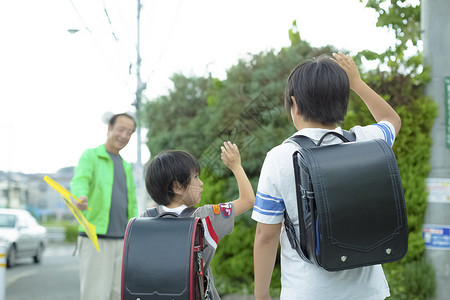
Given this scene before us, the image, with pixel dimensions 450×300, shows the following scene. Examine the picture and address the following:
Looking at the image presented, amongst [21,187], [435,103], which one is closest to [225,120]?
[435,103]

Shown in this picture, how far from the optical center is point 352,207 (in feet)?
5.58

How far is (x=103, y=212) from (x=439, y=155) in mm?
3081

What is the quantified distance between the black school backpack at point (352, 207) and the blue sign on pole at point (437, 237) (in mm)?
3494

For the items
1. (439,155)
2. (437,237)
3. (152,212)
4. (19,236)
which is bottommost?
(19,236)

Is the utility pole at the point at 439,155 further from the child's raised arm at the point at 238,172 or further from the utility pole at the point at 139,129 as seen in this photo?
the utility pole at the point at 139,129

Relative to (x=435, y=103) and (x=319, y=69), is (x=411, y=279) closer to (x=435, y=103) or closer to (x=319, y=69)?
(x=435, y=103)

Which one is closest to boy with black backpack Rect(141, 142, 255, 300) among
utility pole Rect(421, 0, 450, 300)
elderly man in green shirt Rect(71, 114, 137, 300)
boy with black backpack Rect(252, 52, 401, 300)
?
boy with black backpack Rect(252, 52, 401, 300)

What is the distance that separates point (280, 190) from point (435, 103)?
12.6 ft

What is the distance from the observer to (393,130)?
2168 mm

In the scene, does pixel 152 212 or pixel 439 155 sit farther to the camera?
pixel 439 155

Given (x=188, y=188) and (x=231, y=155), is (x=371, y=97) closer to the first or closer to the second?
(x=231, y=155)

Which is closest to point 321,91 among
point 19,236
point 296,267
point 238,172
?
point 296,267

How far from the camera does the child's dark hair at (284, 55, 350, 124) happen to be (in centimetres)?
196

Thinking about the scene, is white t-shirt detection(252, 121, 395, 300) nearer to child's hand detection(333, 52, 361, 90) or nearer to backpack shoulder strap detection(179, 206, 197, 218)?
child's hand detection(333, 52, 361, 90)
